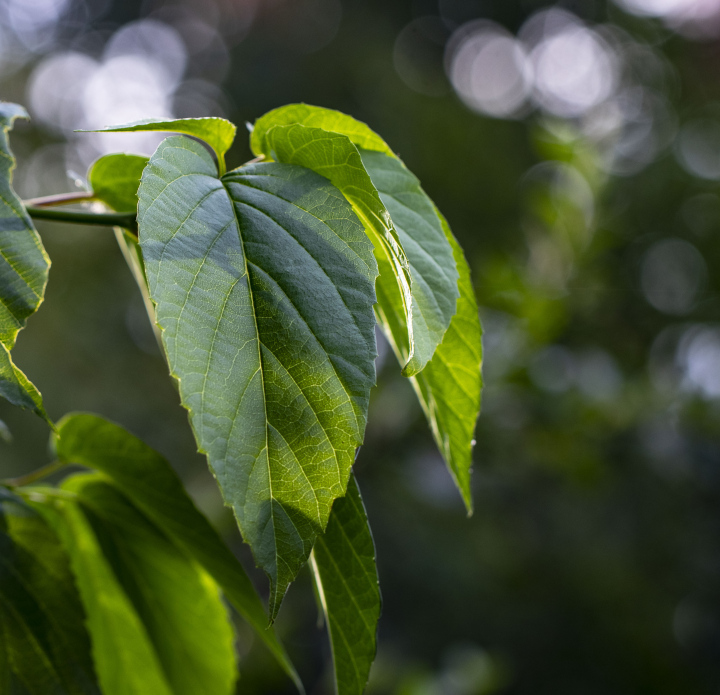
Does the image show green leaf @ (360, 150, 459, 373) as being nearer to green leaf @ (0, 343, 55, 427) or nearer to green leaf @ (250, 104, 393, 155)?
green leaf @ (250, 104, 393, 155)

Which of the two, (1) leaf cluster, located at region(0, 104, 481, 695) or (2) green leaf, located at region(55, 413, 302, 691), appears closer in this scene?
(1) leaf cluster, located at region(0, 104, 481, 695)

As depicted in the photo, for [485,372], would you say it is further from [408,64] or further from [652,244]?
[408,64]

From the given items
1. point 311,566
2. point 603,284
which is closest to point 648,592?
point 603,284

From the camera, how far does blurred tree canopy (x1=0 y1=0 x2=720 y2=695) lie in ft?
6.31

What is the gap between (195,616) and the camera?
0.50m

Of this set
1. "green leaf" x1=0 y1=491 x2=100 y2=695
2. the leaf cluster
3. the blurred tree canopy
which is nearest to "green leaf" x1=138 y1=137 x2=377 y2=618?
the leaf cluster

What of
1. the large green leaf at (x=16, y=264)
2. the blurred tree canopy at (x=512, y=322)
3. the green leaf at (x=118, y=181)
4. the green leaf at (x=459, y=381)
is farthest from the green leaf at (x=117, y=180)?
the blurred tree canopy at (x=512, y=322)

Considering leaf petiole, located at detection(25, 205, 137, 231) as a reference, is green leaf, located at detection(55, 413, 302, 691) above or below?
below

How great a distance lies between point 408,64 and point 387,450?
4.35 m

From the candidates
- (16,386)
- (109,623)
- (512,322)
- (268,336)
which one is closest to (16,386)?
(16,386)

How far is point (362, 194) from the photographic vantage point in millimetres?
330

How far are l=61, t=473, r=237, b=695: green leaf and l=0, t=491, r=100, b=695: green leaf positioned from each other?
46 mm

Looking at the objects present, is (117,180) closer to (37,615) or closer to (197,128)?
(197,128)

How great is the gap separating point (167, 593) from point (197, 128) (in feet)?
1.13
